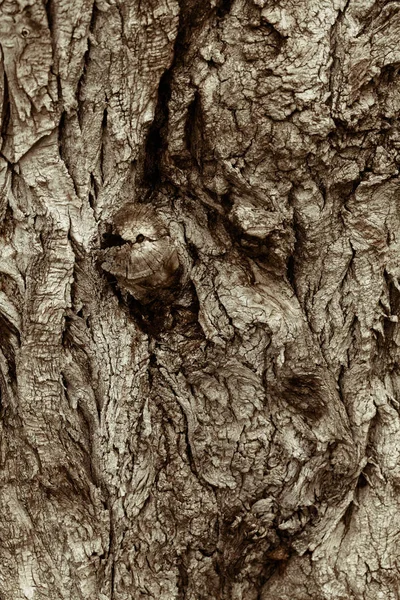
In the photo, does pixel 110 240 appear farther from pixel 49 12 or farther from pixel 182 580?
pixel 182 580

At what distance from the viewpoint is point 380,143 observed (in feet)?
5.49

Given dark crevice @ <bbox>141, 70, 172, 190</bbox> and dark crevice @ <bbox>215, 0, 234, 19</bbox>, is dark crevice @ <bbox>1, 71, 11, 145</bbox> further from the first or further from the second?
dark crevice @ <bbox>215, 0, 234, 19</bbox>

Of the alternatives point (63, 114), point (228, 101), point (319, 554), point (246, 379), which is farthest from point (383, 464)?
point (63, 114)

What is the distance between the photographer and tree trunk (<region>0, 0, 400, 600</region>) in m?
1.60

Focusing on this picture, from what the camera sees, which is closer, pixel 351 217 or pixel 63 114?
pixel 63 114

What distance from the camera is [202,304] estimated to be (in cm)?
170

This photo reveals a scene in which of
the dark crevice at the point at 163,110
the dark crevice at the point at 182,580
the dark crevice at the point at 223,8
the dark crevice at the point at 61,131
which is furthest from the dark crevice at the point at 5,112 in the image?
the dark crevice at the point at 182,580

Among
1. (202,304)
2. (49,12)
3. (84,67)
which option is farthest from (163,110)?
(202,304)

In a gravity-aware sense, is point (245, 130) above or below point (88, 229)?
above

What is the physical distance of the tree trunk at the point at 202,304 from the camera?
160cm

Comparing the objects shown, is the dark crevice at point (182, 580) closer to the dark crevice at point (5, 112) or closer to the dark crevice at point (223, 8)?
the dark crevice at point (5, 112)

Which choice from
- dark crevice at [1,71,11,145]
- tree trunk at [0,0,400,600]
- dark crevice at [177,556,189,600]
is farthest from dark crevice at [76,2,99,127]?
dark crevice at [177,556,189,600]

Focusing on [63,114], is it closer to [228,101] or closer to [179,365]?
[228,101]

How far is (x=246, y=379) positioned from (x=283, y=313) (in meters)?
0.19
